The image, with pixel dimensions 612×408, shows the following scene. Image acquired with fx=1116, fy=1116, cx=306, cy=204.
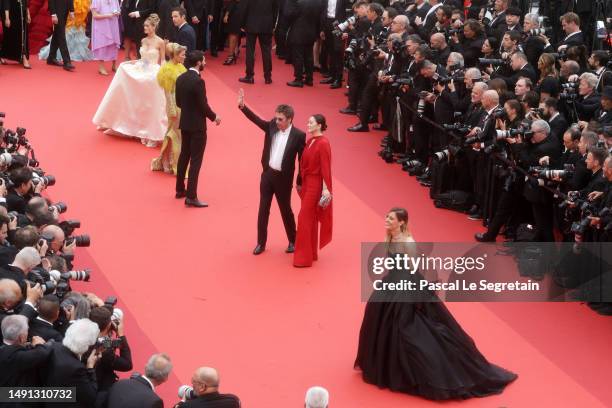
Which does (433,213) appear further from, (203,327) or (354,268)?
(203,327)

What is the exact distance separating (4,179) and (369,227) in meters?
4.18

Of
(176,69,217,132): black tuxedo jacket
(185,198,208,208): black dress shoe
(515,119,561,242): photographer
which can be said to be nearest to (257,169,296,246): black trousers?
(185,198,208,208): black dress shoe

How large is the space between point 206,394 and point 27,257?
72.8 inches

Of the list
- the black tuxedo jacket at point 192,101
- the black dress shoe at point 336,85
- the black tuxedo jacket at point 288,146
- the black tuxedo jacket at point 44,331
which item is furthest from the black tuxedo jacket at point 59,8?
the black tuxedo jacket at point 44,331

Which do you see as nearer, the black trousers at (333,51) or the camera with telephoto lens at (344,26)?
the camera with telephoto lens at (344,26)

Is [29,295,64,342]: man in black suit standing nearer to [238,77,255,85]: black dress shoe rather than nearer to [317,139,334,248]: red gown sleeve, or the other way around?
[317,139,334,248]: red gown sleeve

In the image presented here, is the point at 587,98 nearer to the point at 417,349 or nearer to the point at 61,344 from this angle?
the point at 417,349

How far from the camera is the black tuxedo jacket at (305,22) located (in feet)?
58.1

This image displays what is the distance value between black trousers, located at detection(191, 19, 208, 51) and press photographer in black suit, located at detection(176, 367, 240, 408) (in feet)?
39.4

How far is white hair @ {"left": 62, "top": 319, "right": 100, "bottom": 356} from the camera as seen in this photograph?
725cm

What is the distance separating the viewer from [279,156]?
11203mm

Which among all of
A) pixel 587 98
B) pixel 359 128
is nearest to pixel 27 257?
pixel 587 98

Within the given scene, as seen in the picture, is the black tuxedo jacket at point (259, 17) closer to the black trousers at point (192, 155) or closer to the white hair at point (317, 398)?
the black trousers at point (192, 155)

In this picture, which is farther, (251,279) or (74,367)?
(251,279)
